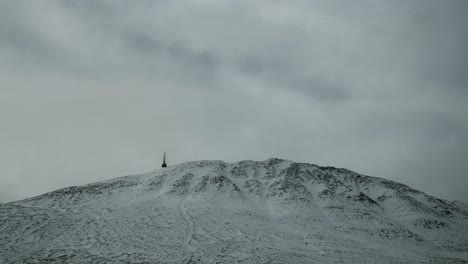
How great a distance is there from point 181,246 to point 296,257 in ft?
26.8

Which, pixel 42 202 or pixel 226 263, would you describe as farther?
pixel 42 202

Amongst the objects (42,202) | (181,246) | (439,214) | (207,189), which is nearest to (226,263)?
(181,246)

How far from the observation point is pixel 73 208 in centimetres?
3681

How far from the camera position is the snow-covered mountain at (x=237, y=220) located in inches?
921

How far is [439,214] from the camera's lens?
4738cm

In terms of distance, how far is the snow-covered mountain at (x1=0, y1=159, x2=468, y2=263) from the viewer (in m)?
23.4

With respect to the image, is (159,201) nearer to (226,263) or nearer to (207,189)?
(207,189)

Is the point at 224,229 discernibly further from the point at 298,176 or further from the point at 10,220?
the point at 298,176

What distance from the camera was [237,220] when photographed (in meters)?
34.6

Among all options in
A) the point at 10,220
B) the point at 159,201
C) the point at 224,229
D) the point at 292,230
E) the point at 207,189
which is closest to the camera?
the point at 10,220

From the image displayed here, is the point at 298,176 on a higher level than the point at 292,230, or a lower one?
higher

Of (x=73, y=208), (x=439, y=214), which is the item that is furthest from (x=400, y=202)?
(x=73, y=208)

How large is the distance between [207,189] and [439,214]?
32085 millimetres

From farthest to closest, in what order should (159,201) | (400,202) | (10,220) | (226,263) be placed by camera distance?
1. (400,202)
2. (159,201)
3. (10,220)
4. (226,263)
